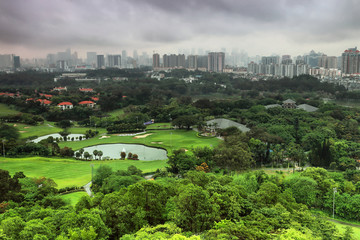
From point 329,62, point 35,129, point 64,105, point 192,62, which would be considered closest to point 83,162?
point 35,129

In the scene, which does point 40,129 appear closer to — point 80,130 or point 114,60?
point 80,130

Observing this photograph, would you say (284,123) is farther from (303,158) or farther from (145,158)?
(145,158)

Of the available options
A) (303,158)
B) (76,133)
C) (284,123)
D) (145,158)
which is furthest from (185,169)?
(76,133)

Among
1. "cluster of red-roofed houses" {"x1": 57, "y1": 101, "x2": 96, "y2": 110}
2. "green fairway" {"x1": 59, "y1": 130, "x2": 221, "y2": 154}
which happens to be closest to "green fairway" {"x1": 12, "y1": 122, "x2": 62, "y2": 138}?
"green fairway" {"x1": 59, "y1": 130, "x2": 221, "y2": 154}

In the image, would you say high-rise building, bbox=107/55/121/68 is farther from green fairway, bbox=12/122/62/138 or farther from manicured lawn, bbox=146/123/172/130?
manicured lawn, bbox=146/123/172/130

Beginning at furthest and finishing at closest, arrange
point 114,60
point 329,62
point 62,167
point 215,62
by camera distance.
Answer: point 114,60 → point 215,62 → point 329,62 → point 62,167

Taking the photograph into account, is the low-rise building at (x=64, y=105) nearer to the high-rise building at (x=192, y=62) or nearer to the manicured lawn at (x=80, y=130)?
the manicured lawn at (x=80, y=130)

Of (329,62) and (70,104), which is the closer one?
(70,104)
